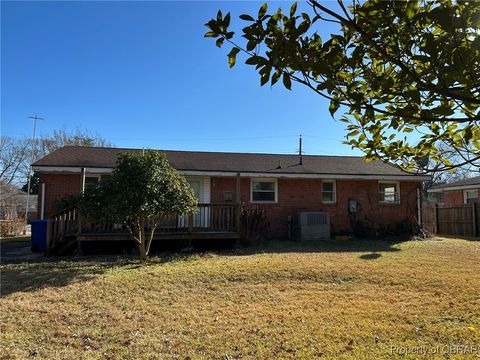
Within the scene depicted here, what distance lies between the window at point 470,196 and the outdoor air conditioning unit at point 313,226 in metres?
13.8

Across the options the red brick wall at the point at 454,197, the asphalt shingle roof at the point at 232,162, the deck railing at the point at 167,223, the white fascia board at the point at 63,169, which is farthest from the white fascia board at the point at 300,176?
the red brick wall at the point at 454,197

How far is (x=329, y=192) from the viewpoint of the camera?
17844 mm

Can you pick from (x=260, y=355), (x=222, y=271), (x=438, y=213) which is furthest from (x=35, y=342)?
(x=438, y=213)

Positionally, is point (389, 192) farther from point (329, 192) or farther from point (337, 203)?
point (329, 192)

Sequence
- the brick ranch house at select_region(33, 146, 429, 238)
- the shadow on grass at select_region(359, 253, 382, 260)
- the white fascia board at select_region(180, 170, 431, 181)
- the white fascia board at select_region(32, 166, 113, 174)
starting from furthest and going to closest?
the brick ranch house at select_region(33, 146, 429, 238), the white fascia board at select_region(180, 170, 431, 181), the white fascia board at select_region(32, 166, 113, 174), the shadow on grass at select_region(359, 253, 382, 260)

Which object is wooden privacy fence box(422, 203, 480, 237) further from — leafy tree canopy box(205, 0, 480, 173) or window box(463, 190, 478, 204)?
leafy tree canopy box(205, 0, 480, 173)

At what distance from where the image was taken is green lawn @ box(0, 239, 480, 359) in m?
4.97

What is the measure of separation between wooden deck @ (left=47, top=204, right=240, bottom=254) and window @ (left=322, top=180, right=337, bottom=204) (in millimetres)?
5553

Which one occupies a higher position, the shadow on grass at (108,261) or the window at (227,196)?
the window at (227,196)

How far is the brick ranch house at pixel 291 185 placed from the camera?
16266 millimetres

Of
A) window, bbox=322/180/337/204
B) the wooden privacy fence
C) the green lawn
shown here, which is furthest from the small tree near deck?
the wooden privacy fence

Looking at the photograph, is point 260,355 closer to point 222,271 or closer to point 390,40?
point 390,40

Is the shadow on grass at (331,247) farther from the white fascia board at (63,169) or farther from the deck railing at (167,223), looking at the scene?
the white fascia board at (63,169)

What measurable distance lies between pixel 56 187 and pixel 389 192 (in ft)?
48.4
